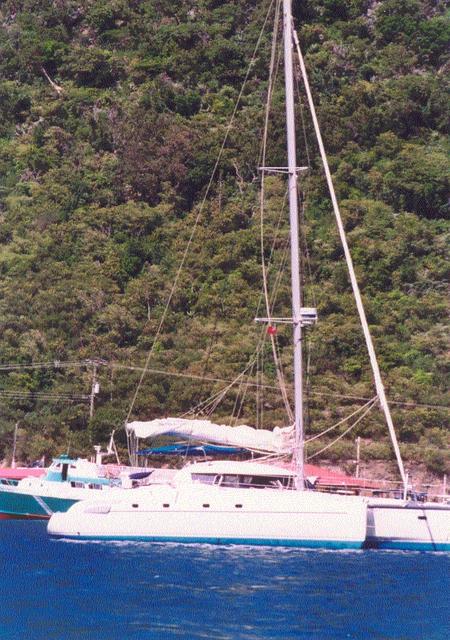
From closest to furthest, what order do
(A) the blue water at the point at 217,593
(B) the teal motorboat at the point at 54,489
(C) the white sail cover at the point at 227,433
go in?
1. (A) the blue water at the point at 217,593
2. (C) the white sail cover at the point at 227,433
3. (B) the teal motorboat at the point at 54,489

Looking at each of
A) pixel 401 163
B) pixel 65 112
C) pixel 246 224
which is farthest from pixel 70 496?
pixel 65 112

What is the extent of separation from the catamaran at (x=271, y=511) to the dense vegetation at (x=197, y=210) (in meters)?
12.7

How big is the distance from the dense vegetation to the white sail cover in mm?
9817

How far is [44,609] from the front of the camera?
1919 centimetres

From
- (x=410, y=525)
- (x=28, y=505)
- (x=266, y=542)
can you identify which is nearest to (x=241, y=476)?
(x=266, y=542)

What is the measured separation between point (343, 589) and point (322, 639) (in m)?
4.38

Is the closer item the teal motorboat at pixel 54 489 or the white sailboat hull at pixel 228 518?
the white sailboat hull at pixel 228 518

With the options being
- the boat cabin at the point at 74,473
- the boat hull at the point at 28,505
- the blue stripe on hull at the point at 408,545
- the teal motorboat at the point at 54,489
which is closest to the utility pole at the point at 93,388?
the teal motorboat at the point at 54,489

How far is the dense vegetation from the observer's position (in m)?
49.1

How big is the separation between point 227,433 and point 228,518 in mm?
3390

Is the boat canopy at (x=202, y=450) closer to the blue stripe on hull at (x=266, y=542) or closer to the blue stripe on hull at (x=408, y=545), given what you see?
the blue stripe on hull at (x=266, y=542)

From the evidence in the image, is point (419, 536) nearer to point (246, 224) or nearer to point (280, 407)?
point (280, 407)

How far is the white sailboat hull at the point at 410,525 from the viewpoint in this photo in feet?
91.3

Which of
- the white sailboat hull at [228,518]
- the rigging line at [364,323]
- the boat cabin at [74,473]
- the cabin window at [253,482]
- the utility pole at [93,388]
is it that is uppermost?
the rigging line at [364,323]
